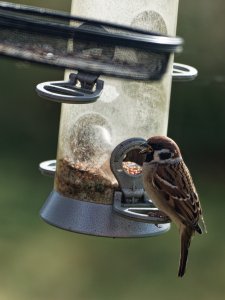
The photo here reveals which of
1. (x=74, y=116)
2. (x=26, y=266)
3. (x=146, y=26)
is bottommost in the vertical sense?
(x=26, y=266)

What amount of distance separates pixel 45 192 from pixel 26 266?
0.83 meters

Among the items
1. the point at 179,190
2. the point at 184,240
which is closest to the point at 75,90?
the point at 179,190

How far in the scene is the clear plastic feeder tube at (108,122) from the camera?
4.11 m

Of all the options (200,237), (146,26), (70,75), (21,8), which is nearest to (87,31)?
(21,8)

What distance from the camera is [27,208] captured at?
26.7 feet

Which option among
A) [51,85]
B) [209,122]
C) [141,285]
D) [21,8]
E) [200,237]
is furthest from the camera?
[209,122]

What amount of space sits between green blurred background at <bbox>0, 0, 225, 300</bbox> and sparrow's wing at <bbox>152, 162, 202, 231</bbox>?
9.85ft

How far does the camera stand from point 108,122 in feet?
13.6

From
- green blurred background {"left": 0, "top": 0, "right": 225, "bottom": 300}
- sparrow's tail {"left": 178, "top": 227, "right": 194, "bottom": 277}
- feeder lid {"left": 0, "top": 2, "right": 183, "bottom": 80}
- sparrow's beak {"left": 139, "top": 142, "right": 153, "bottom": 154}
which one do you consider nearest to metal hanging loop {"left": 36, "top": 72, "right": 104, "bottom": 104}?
sparrow's beak {"left": 139, "top": 142, "right": 153, "bottom": 154}

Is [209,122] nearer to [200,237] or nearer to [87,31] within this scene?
[200,237]

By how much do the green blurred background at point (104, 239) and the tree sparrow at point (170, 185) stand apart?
3.00 meters

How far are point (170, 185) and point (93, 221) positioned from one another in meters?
0.26

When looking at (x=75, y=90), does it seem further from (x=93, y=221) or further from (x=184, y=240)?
(x=184, y=240)

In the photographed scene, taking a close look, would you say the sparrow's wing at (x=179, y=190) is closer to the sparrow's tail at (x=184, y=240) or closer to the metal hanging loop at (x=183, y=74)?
the sparrow's tail at (x=184, y=240)
